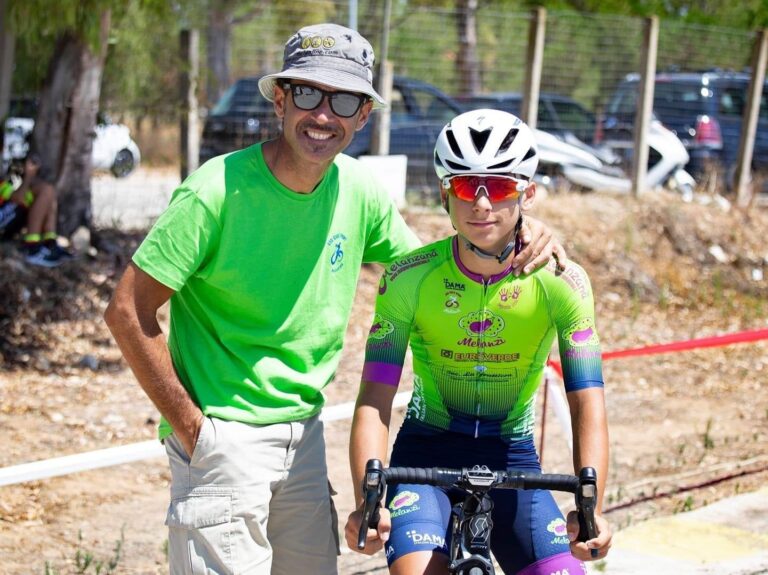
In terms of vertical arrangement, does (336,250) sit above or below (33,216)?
above

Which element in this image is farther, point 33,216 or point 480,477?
point 33,216

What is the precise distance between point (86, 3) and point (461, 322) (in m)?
6.80

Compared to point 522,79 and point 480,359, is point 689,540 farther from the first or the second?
point 522,79

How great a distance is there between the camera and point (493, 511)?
3326 mm

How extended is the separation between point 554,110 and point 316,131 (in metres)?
11.2

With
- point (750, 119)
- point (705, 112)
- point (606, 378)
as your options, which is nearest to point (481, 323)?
point (606, 378)

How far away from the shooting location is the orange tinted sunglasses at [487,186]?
3357mm

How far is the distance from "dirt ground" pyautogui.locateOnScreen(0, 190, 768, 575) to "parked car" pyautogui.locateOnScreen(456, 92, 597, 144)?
129 cm

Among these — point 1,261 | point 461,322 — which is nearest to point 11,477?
point 461,322

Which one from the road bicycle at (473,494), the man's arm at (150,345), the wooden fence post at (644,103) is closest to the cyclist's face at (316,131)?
the man's arm at (150,345)

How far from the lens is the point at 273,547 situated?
12.0 ft

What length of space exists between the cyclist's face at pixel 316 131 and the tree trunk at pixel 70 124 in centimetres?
674

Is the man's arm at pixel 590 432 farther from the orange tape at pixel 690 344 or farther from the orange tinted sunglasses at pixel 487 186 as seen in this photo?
the orange tape at pixel 690 344

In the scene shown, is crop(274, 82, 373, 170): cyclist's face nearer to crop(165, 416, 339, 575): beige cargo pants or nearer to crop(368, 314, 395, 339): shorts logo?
crop(368, 314, 395, 339): shorts logo
